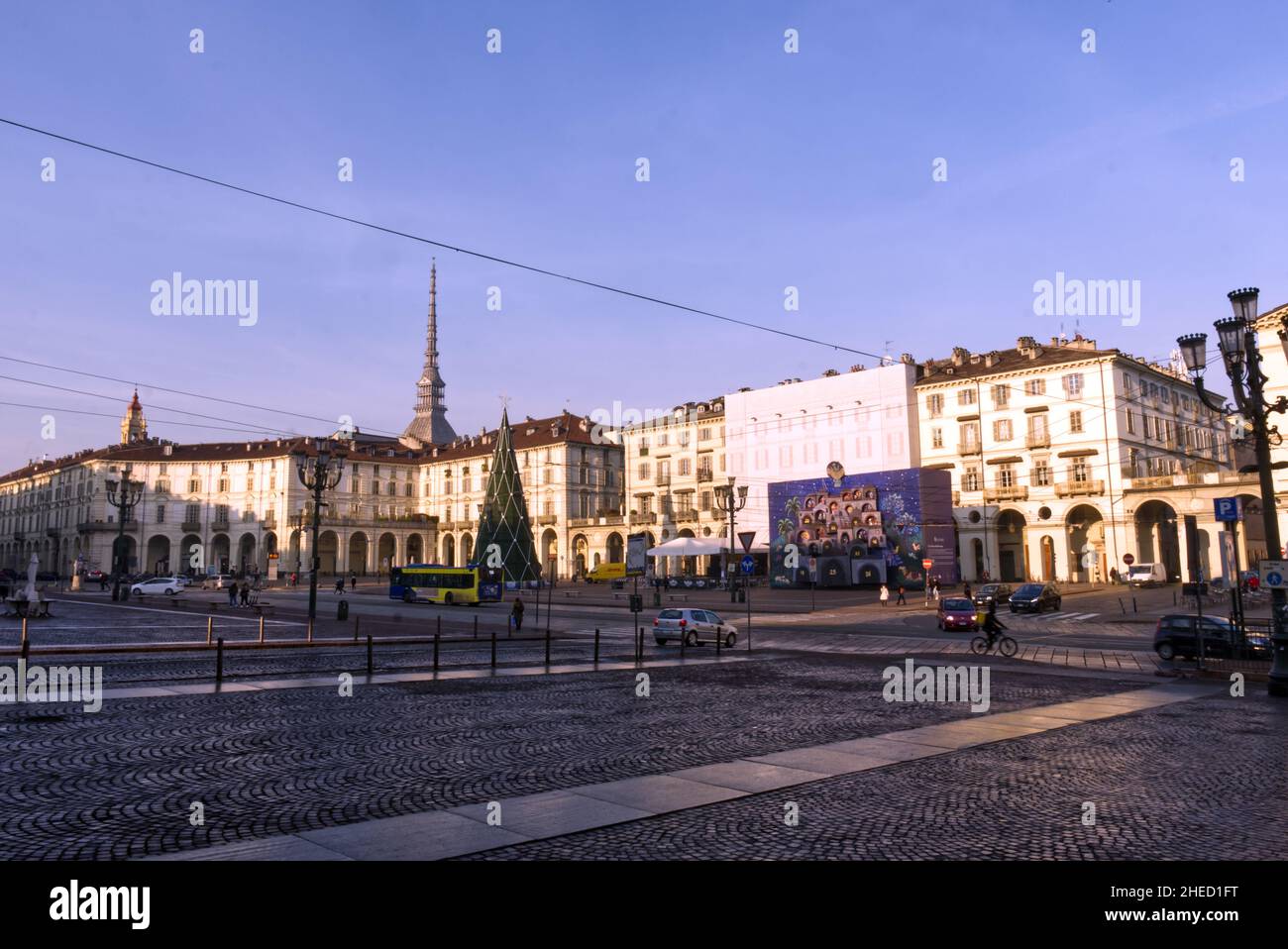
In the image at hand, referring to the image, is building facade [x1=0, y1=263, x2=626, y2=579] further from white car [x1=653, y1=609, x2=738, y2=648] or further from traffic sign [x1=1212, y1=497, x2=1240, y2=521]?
traffic sign [x1=1212, y1=497, x2=1240, y2=521]

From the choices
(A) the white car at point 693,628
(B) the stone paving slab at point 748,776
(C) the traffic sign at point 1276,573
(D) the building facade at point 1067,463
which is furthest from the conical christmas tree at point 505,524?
(B) the stone paving slab at point 748,776

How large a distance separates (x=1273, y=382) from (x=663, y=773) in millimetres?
54888

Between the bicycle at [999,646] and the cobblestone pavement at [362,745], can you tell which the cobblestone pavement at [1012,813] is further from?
the bicycle at [999,646]

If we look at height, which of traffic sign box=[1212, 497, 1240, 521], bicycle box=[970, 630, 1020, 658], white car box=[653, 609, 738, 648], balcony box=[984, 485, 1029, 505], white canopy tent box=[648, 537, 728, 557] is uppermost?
balcony box=[984, 485, 1029, 505]

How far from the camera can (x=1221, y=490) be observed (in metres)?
52.6

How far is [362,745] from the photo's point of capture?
9.98 meters

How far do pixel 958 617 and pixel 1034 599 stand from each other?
10.0m

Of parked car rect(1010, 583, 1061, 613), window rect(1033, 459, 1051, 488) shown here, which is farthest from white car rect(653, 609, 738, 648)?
window rect(1033, 459, 1051, 488)

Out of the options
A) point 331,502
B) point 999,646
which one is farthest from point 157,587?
point 999,646

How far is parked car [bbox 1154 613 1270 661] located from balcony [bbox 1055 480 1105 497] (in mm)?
40068

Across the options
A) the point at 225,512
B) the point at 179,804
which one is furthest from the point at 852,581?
the point at 225,512

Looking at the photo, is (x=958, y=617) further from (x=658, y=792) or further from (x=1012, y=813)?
(x=658, y=792)

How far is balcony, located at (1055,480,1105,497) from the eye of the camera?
57.3 metres
